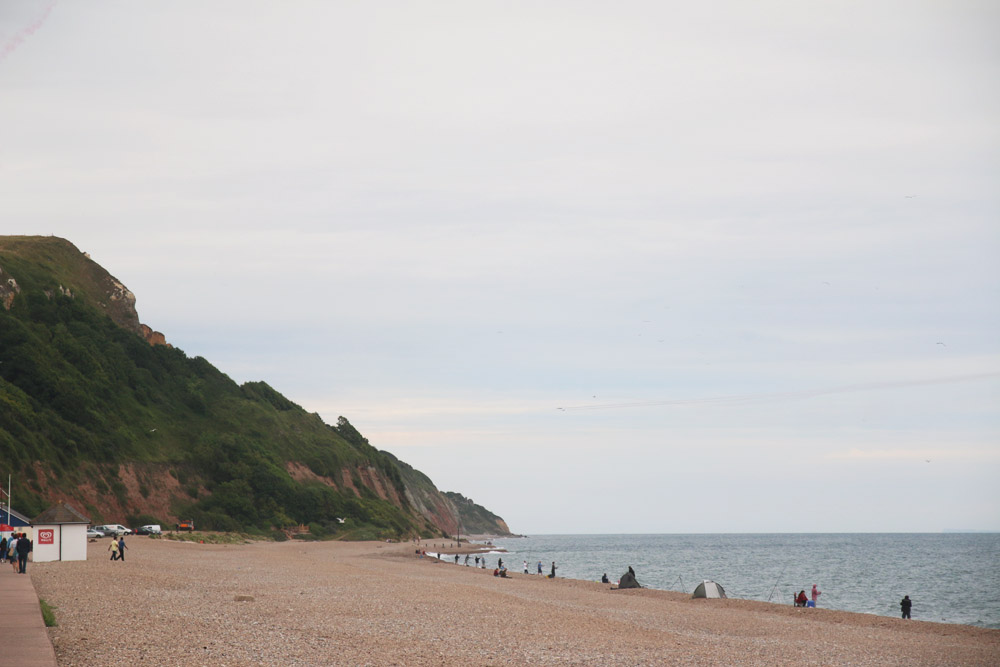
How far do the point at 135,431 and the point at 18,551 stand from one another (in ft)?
240

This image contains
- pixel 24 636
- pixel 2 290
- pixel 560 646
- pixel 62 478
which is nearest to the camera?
pixel 24 636

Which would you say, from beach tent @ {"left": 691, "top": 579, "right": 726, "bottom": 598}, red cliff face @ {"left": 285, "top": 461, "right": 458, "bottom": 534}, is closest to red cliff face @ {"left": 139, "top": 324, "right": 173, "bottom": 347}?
red cliff face @ {"left": 285, "top": 461, "right": 458, "bottom": 534}

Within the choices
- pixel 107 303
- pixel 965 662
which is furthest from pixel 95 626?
pixel 107 303

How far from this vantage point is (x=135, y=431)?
97.7 m

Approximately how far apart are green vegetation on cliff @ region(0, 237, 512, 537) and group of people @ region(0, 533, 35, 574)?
32.3 meters

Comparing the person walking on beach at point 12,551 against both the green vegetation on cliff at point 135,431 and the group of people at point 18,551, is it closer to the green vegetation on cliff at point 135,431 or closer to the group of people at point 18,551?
the group of people at point 18,551

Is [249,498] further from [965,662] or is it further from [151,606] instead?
[965,662]

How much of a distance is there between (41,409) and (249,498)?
24.7 meters

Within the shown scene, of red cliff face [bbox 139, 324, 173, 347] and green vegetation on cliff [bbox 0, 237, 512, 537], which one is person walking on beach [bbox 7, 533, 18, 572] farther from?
red cliff face [bbox 139, 324, 173, 347]

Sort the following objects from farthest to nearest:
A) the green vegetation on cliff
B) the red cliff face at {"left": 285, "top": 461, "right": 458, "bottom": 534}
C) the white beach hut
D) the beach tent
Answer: the red cliff face at {"left": 285, "top": 461, "right": 458, "bottom": 534}
the green vegetation on cliff
the beach tent
the white beach hut

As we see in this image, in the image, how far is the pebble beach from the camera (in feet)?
57.7

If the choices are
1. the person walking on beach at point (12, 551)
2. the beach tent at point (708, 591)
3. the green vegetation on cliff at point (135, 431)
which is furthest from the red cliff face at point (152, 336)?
the beach tent at point (708, 591)

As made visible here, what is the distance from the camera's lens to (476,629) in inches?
909

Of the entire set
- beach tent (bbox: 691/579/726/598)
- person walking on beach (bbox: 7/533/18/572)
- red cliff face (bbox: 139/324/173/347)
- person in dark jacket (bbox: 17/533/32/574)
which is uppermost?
red cliff face (bbox: 139/324/173/347)
